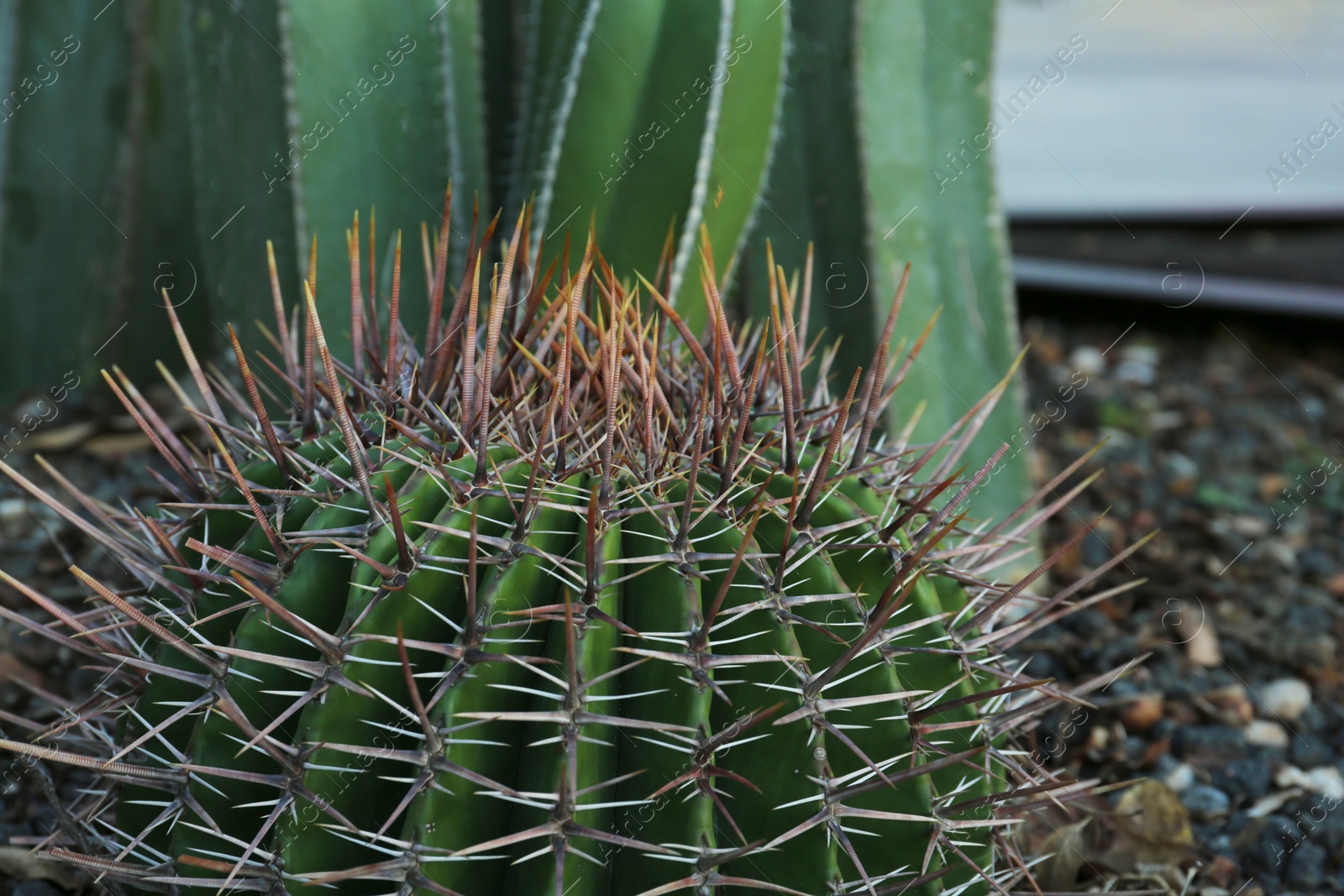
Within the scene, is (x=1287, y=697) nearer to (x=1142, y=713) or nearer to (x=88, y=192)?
(x=1142, y=713)

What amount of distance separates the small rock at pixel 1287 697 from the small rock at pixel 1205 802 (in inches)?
9.9

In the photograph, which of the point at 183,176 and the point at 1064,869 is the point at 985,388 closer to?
the point at 1064,869

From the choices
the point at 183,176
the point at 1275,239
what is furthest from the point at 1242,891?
the point at 1275,239

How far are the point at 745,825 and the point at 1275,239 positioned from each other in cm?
398

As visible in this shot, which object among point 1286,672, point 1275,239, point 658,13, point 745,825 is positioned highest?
point 658,13

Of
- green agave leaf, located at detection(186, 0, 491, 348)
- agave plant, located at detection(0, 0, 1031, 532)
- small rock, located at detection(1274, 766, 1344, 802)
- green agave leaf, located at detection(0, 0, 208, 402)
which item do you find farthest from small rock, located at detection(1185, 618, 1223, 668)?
green agave leaf, located at detection(0, 0, 208, 402)

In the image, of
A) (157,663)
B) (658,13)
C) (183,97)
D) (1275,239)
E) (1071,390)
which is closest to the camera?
(157,663)

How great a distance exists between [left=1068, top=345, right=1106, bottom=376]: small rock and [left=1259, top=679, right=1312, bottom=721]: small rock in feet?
4.23

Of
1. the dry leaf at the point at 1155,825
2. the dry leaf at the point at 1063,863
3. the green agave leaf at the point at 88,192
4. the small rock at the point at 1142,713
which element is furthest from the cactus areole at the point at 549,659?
the green agave leaf at the point at 88,192

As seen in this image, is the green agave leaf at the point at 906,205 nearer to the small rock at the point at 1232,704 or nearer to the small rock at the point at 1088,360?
the small rock at the point at 1232,704

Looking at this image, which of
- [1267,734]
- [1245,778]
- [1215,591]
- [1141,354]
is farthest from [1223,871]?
[1141,354]

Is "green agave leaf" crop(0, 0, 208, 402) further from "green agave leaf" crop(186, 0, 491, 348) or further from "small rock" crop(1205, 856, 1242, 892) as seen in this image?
"small rock" crop(1205, 856, 1242, 892)

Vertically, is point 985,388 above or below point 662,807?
below

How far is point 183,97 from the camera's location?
2.15 m
